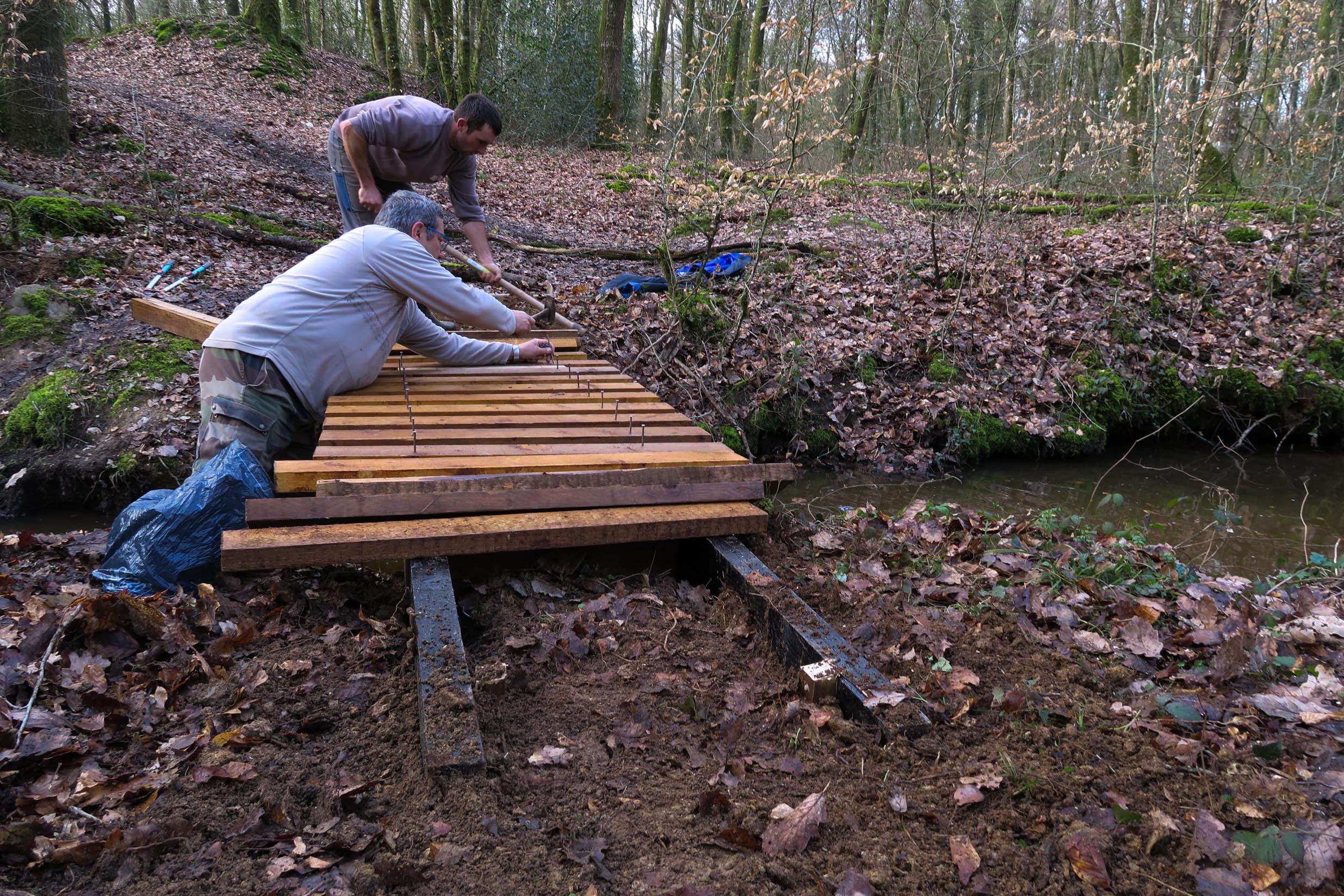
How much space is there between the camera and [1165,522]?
532 centimetres

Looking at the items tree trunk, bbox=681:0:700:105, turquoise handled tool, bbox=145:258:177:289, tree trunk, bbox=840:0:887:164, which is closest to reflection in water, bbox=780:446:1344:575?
turquoise handled tool, bbox=145:258:177:289

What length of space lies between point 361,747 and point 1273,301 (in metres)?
9.58

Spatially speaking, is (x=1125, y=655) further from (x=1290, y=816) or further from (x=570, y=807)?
(x=570, y=807)

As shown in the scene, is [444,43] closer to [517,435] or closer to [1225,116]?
[1225,116]

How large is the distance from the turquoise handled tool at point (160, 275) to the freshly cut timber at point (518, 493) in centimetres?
455

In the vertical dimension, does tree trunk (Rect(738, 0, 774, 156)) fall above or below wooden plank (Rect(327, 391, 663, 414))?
above

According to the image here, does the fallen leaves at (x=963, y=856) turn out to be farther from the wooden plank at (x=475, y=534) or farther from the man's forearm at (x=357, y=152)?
the man's forearm at (x=357, y=152)

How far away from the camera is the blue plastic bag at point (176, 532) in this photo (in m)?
2.76

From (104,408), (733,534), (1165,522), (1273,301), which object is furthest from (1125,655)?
(1273,301)

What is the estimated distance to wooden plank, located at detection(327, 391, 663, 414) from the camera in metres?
4.02

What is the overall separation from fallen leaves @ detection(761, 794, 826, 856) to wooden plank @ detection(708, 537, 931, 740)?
354 millimetres

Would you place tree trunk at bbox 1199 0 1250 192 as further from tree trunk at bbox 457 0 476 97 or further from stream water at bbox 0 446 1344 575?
tree trunk at bbox 457 0 476 97

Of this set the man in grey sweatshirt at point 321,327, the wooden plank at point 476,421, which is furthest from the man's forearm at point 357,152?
the wooden plank at point 476,421

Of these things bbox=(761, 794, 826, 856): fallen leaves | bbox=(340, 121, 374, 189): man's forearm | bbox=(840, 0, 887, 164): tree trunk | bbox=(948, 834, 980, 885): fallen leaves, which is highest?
bbox=(840, 0, 887, 164): tree trunk
